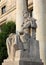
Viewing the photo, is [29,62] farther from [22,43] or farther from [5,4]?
[5,4]

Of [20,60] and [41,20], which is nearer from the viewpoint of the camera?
[20,60]

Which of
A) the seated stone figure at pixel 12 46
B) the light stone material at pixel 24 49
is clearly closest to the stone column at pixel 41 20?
the light stone material at pixel 24 49

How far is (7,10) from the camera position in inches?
1500

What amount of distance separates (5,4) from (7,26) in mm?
9756

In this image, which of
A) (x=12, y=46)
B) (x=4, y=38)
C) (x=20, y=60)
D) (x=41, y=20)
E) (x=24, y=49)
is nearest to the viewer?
(x=20, y=60)

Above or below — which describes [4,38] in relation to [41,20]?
below

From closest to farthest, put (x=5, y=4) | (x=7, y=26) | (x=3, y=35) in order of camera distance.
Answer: (x=3, y=35) → (x=7, y=26) → (x=5, y=4)

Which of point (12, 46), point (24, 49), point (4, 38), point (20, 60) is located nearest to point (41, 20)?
point (4, 38)

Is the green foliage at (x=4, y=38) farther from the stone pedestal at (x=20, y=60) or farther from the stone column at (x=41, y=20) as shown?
the stone pedestal at (x=20, y=60)

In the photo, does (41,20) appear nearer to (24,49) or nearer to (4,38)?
(4,38)

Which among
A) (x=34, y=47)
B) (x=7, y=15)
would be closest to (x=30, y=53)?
(x=34, y=47)

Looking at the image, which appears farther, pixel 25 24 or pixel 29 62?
pixel 25 24

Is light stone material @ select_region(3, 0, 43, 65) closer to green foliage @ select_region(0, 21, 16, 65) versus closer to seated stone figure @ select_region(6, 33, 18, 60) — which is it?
seated stone figure @ select_region(6, 33, 18, 60)

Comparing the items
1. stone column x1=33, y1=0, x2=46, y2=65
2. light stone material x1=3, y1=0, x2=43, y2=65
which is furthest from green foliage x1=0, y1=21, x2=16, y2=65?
light stone material x1=3, y1=0, x2=43, y2=65
